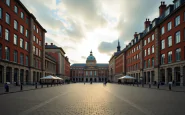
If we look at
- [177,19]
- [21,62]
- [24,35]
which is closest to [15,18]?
[24,35]

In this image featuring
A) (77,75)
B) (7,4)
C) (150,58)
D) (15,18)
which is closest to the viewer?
(7,4)

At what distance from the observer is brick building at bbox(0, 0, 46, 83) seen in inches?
1390

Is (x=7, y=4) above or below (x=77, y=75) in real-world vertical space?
above

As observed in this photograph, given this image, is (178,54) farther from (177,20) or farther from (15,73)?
(15,73)

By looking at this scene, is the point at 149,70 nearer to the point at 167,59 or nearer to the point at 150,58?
the point at 150,58

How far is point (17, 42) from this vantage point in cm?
4275

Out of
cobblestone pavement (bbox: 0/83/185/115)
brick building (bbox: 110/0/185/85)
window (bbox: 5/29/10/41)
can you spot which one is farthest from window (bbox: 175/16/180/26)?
window (bbox: 5/29/10/41)

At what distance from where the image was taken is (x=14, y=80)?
1645 inches

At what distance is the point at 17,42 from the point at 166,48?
108 feet

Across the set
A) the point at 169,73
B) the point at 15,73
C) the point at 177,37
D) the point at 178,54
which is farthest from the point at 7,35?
the point at 169,73

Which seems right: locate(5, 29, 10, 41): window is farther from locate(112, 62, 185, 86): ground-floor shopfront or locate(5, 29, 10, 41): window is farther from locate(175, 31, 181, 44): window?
locate(175, 31, 181, 44): window

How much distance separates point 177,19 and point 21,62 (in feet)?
116

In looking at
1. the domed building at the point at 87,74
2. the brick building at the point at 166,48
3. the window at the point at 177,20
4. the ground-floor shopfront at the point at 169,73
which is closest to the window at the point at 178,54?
the brick building at the point at 166,48

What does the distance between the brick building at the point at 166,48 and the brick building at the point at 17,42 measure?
28682mm
